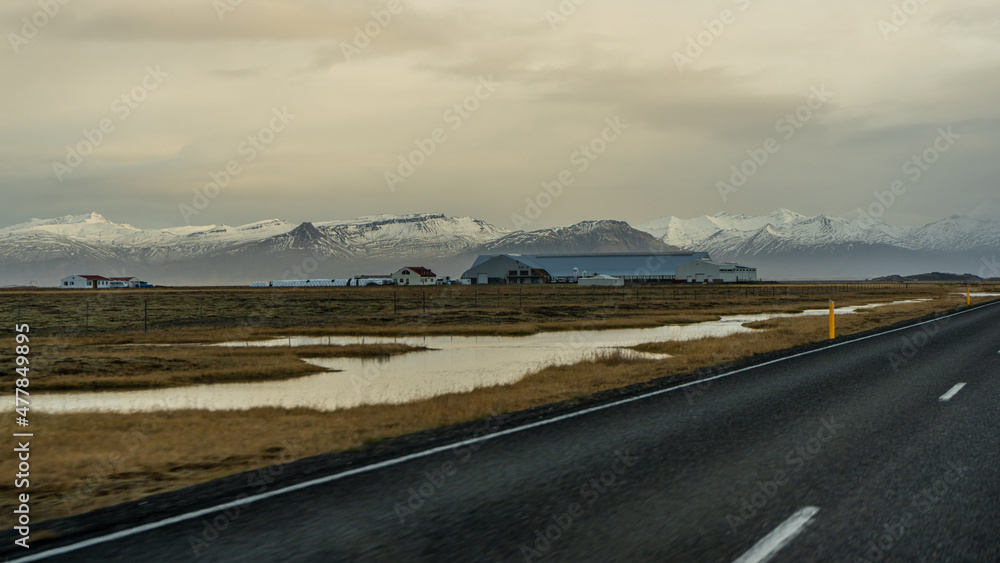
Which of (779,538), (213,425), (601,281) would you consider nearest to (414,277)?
(601,281)

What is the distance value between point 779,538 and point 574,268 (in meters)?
178

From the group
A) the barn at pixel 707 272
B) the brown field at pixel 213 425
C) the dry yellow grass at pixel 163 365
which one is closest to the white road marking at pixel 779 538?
the brown field at pixel 213 425

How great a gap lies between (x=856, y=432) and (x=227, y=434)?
30.1ft

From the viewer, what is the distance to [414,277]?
174875mm

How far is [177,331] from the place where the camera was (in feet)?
126

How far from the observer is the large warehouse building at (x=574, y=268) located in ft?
541

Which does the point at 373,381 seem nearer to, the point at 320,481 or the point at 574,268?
the point at 320,481

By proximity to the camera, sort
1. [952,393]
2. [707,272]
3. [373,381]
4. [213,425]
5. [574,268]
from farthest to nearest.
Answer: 1. [574,268]
2. [707,272]
3. [373,381]
4. [213,425]
5. [952,393]

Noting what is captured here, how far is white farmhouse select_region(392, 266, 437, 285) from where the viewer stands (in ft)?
569

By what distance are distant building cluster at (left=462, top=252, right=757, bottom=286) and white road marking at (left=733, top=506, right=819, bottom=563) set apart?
143 m

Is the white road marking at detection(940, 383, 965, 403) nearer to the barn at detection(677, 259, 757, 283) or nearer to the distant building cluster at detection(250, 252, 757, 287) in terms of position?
the distant building cluster at detection(250, 252, 757, 287)

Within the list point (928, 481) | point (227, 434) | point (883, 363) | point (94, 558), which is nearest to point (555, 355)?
point (883, 363)

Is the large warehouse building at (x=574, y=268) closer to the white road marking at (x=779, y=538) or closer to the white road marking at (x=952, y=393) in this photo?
the white road marking at (x=952, y=393)

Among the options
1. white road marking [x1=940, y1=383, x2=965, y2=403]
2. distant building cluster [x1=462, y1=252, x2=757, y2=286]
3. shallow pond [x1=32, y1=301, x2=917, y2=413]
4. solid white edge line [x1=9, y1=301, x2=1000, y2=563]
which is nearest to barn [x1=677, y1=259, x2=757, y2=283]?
distant building cluster [x1=462, y1=252, x2=757, y2=286]
